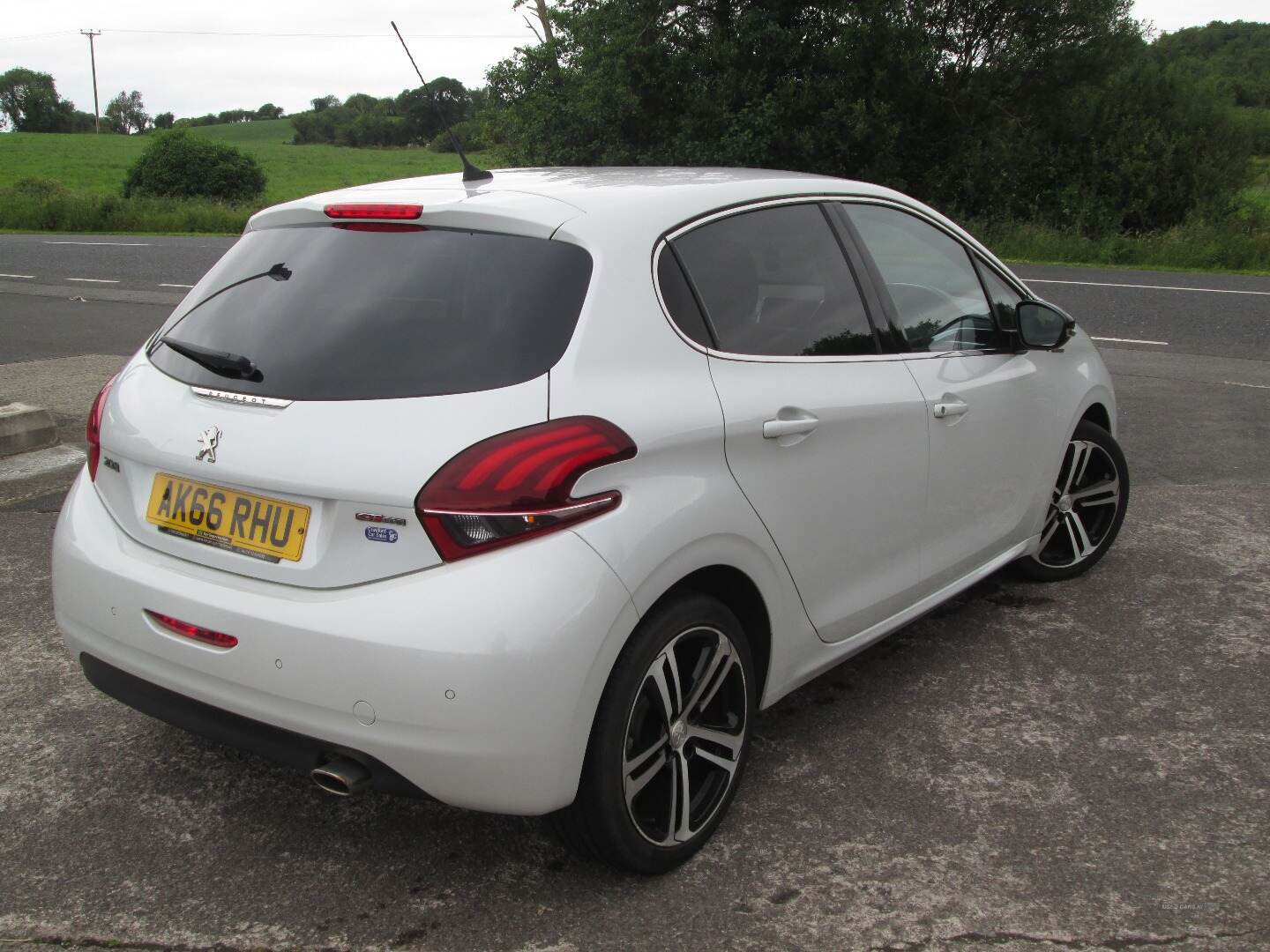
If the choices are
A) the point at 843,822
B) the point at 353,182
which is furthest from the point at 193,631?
the point at 353,182

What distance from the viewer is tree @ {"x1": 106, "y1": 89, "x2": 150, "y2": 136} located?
121 m

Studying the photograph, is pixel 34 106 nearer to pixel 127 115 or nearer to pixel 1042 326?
pixel 127 115

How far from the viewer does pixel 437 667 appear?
2.36m

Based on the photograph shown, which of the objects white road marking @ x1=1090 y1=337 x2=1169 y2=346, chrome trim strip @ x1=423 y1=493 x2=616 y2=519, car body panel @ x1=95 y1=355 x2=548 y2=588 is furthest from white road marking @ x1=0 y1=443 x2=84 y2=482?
white road marking @ x1=1090 y1=337 x2=1169 y2=346

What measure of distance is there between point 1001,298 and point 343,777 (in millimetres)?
2870

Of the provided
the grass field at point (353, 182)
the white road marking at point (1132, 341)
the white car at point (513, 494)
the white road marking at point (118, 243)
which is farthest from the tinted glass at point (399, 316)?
the white road marking at point (118, 243)

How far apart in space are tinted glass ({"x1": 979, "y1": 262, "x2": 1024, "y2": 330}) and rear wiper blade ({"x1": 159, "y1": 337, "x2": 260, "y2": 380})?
2498mm

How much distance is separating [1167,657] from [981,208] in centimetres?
2175

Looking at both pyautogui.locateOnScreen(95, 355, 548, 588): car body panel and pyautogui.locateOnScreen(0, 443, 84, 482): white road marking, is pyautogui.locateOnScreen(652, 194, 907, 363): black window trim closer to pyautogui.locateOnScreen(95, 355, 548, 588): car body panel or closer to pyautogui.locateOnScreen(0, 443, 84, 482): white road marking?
pyautogui.locateOnScreen(95, 355, 548, 588): car body panel

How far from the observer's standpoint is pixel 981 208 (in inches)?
959

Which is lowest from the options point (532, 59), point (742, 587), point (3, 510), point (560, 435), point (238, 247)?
point (3, 510)

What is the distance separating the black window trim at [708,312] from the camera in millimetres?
2871

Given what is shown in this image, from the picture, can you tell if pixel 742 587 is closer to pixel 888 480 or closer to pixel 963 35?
pixel 888 480

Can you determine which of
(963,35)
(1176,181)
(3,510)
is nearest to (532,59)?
(963,35)
